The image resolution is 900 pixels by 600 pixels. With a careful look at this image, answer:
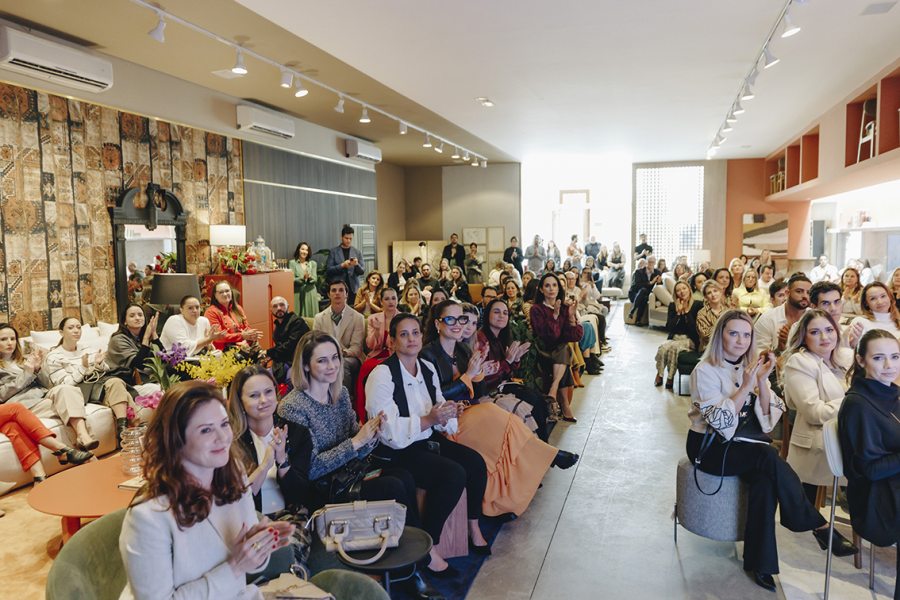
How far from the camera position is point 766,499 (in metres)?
3.18

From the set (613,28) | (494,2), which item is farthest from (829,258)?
(494,2)

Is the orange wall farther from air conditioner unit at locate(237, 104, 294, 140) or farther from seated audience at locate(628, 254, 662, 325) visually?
air conditioner unit at locate(237, 104, 294, 140)

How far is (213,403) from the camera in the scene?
191 centimetres

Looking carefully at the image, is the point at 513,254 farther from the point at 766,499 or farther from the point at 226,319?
the point at 766,499

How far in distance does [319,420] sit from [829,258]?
525 inches

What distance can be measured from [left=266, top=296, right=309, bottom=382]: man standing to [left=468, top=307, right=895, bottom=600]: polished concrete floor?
2.55 meters

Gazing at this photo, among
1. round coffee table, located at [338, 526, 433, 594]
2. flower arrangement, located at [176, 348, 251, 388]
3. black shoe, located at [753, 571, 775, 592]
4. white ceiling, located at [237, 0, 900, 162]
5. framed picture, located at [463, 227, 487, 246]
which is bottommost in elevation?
black shoe, located at [753, 571, 775, 592]

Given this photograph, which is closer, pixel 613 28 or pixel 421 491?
pixel 421 491

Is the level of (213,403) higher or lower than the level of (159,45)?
lower

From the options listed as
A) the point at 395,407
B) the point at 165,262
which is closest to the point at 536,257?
the point at 165,262

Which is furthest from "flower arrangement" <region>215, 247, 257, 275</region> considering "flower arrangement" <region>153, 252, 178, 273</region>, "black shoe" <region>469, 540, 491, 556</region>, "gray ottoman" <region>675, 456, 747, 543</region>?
"gray ottoman" <region>675, 456, 747, 543</region>

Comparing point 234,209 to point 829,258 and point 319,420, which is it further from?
point 829,258

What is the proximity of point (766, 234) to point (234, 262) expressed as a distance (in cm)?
1318

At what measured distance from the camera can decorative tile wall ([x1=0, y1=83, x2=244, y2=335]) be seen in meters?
6.14
